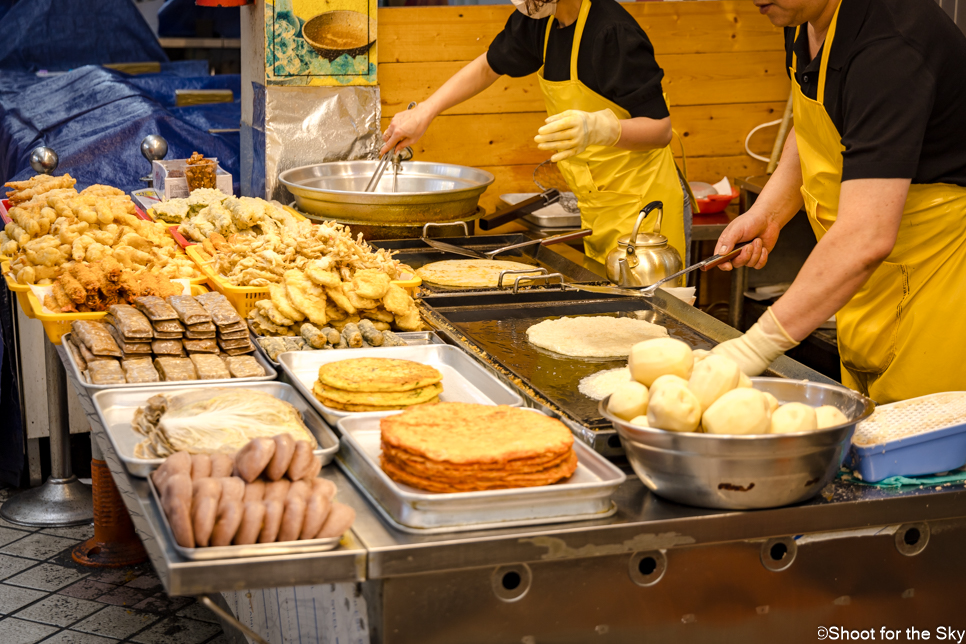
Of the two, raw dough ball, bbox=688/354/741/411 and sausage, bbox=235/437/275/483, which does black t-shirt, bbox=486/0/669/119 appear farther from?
sausage, bbox=235/437/275/483

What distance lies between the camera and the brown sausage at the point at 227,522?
1.25m

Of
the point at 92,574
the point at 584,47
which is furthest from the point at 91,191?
the point at 584,47

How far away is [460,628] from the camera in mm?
1375

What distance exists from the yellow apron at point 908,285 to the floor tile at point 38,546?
2.63 m

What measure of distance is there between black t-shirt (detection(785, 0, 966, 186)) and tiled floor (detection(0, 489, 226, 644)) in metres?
2.23

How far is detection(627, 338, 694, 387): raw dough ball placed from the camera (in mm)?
1465

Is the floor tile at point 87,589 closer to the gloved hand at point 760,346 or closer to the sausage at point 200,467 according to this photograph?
the sausage at point 200,467

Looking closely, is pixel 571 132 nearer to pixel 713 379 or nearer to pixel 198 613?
pixel 713 379

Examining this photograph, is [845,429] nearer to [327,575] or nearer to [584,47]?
[327,575]

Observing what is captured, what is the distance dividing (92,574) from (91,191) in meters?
1.26

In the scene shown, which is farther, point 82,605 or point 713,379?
point 82,605

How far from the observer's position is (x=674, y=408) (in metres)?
1.35

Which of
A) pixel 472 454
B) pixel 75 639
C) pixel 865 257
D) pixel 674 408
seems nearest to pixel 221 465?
pixel 472 454

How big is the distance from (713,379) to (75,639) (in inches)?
86.8
